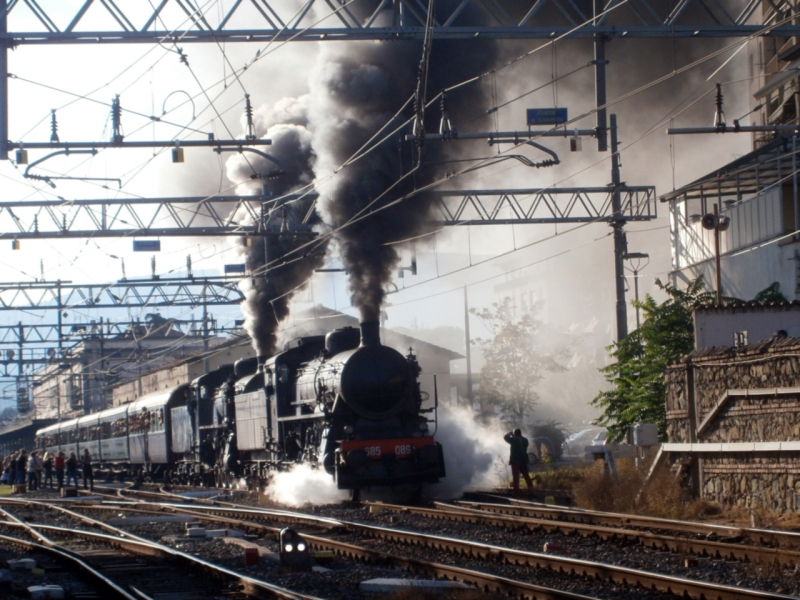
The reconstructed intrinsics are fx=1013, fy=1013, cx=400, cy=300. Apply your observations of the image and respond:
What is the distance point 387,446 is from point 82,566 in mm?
6810

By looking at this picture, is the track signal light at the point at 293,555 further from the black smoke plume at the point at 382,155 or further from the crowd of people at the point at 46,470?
the crowd of people at the point at 46,470

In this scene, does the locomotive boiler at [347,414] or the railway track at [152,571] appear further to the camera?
the locomotive boiler at [347,414]

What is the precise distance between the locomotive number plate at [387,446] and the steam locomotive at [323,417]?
2cm

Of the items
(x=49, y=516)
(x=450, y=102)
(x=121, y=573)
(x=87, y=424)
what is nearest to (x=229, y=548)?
(x=121, y=573)

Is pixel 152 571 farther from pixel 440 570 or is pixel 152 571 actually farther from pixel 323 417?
pixel 323 417

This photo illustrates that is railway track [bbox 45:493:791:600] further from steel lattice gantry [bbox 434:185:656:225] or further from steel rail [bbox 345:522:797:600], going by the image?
steel lattice gantry [bbox 434:185:656:225]

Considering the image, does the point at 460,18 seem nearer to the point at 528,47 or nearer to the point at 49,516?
the point at 528,47

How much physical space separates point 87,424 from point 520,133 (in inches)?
1263

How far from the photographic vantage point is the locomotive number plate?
55.7ft

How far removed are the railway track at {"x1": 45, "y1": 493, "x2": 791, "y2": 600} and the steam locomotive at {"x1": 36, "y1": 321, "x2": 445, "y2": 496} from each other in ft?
7.17

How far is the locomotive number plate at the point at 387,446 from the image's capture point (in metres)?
17.0

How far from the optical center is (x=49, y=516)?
67.4 feet

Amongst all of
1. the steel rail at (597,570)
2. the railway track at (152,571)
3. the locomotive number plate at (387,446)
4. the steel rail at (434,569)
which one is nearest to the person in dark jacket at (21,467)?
the railway track at (152,571)

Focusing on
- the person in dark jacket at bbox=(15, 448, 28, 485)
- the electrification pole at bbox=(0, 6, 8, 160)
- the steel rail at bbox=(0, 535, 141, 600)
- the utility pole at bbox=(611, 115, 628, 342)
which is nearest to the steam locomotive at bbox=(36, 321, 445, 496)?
the steel rail at bbox=(0, 535, 141, 600)
